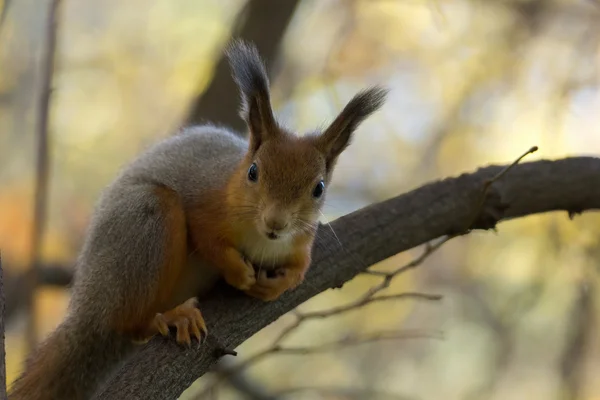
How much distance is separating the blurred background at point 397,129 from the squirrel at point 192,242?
5.85 feet

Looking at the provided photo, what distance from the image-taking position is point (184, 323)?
197 centimetres

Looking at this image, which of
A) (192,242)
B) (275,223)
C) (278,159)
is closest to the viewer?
(275,223)

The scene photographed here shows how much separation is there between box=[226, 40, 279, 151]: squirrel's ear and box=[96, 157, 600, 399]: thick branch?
473 mm

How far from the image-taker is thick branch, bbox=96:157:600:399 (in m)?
2.06

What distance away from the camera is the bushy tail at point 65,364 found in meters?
2.14

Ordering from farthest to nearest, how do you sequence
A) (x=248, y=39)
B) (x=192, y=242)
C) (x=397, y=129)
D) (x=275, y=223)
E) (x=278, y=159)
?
(x=397, y=129), (x=248, y=39), (x=192, y=242), (x=278, y=159), (x=275, y=223)

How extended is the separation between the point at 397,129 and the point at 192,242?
11.1ft

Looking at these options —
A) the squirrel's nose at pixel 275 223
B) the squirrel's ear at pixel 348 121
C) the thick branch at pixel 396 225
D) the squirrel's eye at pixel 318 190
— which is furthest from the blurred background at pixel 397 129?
the squirrel's nose at pixel 275 223

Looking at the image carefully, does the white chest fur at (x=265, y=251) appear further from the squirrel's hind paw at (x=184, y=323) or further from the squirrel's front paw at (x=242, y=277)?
the squirrel's hind paw at (x=184, y=323)

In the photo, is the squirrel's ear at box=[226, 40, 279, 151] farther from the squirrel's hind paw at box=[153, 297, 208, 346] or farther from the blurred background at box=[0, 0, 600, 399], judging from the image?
the blurred background at box=[0, 0, 600, 399]

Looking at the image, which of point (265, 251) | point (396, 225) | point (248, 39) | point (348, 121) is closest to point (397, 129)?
point (248, 39)

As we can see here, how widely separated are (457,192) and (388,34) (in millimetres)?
2776

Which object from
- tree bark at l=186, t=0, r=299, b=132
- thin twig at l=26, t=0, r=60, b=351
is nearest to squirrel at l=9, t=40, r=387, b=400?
thin twig at l=26, t=0, r=60, b=351

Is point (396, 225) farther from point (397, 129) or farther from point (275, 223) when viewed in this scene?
point (397, 129)
